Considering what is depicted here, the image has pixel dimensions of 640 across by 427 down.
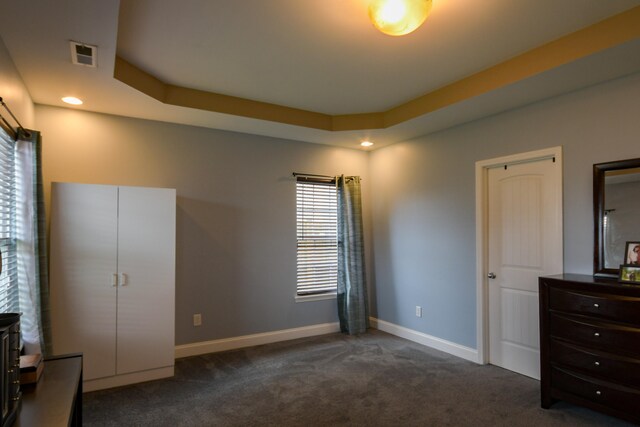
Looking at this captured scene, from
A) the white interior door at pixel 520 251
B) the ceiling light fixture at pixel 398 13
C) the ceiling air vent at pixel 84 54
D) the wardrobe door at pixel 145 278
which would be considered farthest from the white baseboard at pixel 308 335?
the ceiling light fixture at pixel 398 13

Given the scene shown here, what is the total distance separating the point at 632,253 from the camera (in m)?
2.65

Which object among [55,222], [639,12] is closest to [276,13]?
[639,12]

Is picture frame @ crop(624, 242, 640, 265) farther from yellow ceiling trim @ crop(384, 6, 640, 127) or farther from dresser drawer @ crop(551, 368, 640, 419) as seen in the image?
yellow ceiling trim @ crop(384, 6, 640, 127)

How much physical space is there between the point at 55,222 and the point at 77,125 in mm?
1074

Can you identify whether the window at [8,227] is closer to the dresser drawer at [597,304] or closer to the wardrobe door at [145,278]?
the wardrobe door at [145,278]

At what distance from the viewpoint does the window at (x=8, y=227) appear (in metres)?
2.54

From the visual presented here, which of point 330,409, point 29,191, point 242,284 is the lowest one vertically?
point 330,409

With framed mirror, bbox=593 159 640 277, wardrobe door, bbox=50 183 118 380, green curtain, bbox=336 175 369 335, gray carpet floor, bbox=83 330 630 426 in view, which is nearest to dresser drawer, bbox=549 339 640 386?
gray carpet floor, bbox=83 330 630 426

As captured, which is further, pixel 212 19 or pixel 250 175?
pixel 250 175

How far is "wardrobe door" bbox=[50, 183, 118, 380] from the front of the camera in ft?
10.0

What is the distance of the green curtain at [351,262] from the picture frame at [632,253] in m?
2.85

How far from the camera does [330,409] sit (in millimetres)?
2842

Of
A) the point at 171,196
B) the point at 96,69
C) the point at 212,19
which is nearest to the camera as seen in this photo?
the point at 212,19

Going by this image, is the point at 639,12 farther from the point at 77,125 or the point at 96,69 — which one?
the point at 77,125
